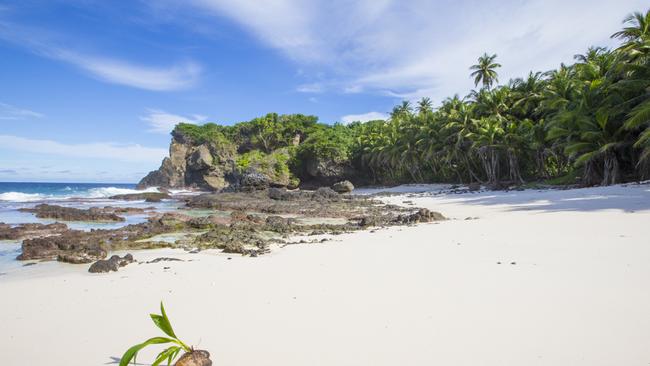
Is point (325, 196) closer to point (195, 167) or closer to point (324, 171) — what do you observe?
point (324, 171)

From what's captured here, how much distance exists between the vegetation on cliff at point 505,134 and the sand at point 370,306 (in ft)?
49.5

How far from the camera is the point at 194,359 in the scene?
241cm

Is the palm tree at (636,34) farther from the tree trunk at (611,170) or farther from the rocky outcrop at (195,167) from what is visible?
the rocky outcrop at (195,167)

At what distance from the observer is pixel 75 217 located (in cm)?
1812

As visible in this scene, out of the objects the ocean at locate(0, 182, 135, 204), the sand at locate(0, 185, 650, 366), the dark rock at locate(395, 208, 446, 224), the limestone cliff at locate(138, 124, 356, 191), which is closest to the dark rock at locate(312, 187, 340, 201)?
the limestone cliff at locate(138, 124, 356, 191)

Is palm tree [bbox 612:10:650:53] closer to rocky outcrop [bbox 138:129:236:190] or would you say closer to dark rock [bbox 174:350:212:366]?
dark rock [bbox 174:350:212:366]

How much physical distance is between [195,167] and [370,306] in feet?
169

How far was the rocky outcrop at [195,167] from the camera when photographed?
49.7m

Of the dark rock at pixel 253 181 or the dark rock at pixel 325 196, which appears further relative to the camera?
the dark rock at pixel 253 181

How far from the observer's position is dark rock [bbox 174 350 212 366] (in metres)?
2.34

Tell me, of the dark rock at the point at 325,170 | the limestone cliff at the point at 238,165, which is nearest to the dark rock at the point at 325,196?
the limestone cliff at the point at 238,165

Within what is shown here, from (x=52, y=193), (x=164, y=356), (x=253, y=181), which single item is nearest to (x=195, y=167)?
(x=253, y=181)

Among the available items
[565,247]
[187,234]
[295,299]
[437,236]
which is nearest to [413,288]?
[295,299]

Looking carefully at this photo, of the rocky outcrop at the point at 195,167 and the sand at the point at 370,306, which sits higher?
the rocky outcrop at the point at 195,167
